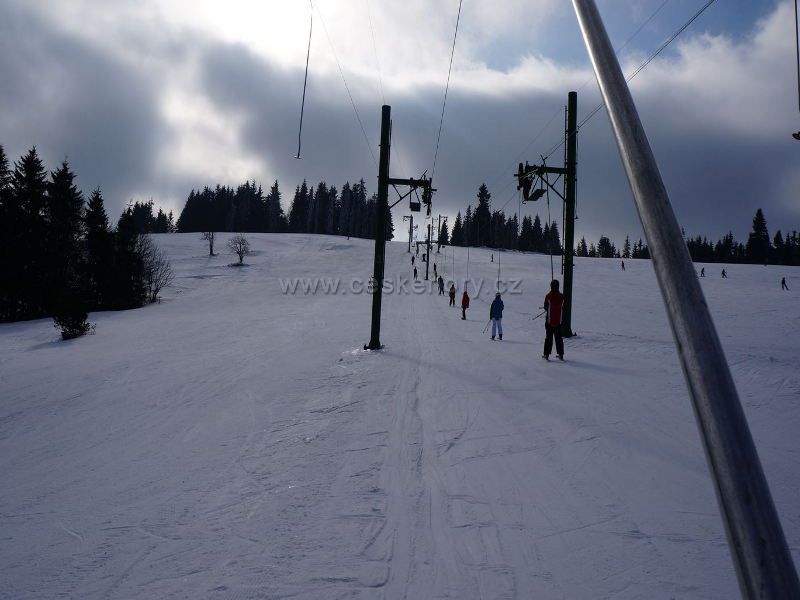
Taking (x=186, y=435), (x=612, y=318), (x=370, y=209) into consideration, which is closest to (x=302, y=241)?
(x=370, y=209)

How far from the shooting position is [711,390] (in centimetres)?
120

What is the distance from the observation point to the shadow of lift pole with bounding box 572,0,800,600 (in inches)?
39.4

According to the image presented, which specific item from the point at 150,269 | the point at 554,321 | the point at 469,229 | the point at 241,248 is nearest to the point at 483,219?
the point at 469,229

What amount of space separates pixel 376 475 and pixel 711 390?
3507 mm

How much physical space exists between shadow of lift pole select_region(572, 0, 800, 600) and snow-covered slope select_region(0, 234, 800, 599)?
1901 millimetres

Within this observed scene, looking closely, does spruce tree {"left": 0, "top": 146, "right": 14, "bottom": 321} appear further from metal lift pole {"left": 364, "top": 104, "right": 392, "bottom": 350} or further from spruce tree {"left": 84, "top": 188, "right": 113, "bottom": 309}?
metal lift pole {"left": 364, "top": 104, "right": 392, "bottom": 350}

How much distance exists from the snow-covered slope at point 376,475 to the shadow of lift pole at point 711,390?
1.90 m

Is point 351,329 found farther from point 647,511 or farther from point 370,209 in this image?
point 370,209

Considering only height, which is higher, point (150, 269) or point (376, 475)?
point (150, 269)

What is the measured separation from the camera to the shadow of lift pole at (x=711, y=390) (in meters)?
1.00

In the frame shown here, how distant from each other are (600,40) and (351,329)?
14960 millimetres

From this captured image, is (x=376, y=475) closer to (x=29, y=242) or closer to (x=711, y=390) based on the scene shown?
(x=711, y=390)

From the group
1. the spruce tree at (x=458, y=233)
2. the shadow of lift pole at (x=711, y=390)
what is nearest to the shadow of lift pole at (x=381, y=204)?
the shadow of lift pole at (x=711, y=390)

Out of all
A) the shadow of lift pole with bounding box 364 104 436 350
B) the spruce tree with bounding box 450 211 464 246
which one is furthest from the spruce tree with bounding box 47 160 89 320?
the spruce tree with bounding box 450 211 464 246
